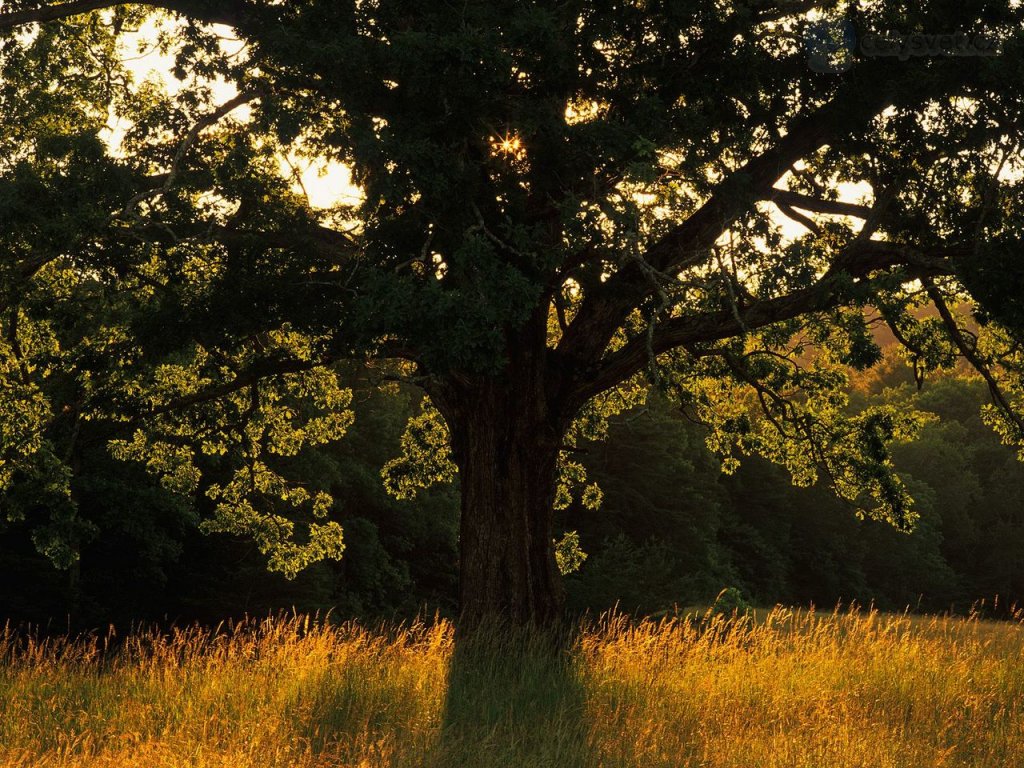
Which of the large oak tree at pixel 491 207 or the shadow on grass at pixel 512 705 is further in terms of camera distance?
the large oak tree at pixel 491 207

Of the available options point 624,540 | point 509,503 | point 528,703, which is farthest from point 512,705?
point 624,540

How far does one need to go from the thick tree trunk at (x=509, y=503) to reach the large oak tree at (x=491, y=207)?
33 mm

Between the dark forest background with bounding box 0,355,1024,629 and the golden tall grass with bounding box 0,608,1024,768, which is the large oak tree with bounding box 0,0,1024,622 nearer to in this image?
the dark forest background with bounding box 0,355,1024,629

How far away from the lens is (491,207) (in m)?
10.3

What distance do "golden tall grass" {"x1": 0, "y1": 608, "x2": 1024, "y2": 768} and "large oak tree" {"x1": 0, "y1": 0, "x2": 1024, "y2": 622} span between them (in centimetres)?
259

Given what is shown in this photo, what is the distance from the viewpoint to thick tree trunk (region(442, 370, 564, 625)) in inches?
505

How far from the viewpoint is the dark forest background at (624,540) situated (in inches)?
1156

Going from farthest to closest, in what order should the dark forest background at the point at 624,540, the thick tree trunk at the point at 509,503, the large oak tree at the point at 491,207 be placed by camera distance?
the dark forest background at the point at 624,540 → the thick tree trunk at the point at 509,503 → the large oak tree at the point at 491,207

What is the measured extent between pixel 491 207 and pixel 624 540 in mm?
25911

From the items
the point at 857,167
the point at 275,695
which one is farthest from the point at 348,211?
the point at 275,695

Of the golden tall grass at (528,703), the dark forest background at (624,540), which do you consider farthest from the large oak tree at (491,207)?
the golden tall grass at (528,703)

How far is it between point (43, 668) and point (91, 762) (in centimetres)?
341

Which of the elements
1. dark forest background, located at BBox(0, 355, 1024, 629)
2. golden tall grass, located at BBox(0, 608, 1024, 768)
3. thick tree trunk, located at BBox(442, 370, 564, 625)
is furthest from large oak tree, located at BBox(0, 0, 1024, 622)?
golden tall grass, located at BBox(0, 608, 1024, 768)

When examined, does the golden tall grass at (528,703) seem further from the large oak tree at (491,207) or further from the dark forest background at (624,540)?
the large oak tree at (491,207)
